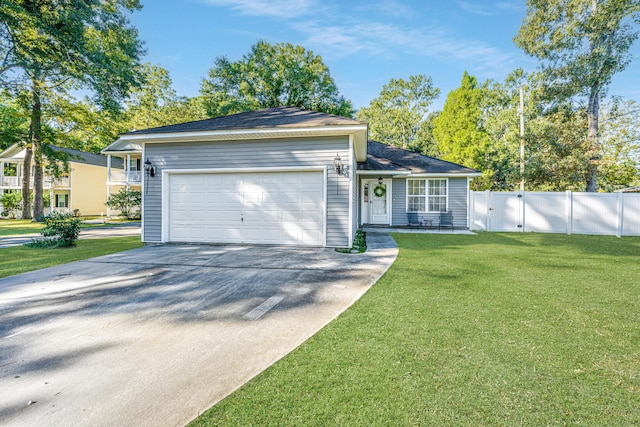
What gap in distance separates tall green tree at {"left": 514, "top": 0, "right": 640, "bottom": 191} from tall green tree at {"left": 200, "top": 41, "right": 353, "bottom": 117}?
12290 mm

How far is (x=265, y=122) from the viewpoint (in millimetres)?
8414

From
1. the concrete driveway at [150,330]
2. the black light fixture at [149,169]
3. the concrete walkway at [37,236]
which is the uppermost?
the black light fixture at [149,169]

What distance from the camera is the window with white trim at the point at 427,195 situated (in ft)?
44.5

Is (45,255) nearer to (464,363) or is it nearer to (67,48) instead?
(67,48)

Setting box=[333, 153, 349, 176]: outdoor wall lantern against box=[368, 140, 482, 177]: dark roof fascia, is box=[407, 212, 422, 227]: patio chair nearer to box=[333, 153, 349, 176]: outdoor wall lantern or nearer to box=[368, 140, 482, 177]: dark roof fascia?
box=[368, 140, 482, 177]: dark roof fascia

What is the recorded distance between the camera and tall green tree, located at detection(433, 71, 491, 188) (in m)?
22.4

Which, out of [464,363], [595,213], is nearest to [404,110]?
[595,213]

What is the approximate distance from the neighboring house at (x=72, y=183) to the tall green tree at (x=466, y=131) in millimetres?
29004

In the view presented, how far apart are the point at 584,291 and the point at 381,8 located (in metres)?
12.0

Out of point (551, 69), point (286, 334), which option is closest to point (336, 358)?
point (286, 334)

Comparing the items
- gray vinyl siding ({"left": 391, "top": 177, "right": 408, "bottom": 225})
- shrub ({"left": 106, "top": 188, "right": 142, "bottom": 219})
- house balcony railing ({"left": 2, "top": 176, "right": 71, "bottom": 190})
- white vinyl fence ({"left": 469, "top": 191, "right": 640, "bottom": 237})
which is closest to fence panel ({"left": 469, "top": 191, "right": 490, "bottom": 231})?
white vinyl fence ({"left": 469, "top": 191, "right": 640, "bottom": 237})

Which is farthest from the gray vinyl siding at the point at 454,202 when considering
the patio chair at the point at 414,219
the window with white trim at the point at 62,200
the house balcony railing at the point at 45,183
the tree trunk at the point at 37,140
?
the window with white trim at the point at 62,200

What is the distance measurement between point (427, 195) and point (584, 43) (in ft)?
35.6

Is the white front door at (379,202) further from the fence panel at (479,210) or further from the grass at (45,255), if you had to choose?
the grass at (45,255)
